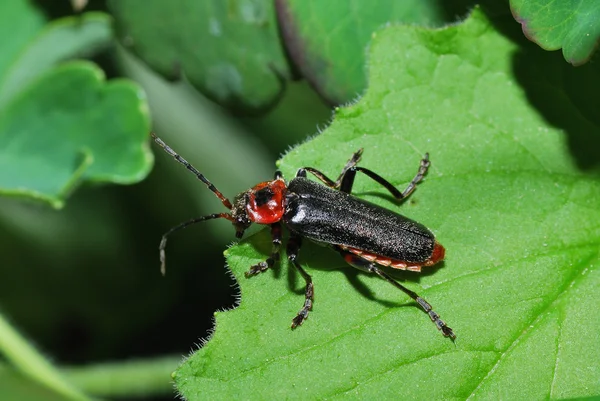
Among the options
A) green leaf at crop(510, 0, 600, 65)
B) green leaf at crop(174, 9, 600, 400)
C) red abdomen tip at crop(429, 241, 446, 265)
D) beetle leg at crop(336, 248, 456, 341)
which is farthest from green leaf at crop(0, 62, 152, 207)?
green leaf at crop(510, 0, 600, 65)

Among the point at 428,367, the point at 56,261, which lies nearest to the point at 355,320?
the point at 428,367

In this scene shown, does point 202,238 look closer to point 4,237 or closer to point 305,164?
point 4,237

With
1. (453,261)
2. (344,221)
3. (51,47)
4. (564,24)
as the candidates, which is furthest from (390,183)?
(51,47)

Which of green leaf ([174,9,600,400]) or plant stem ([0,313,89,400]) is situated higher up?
green leaf ([174,9,600,400])

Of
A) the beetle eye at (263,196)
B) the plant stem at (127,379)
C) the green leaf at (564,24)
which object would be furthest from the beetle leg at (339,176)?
the plant stem at (127,379)

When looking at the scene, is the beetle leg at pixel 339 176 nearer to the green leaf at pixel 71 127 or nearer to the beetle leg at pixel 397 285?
the beetle leg at pixel 397 285

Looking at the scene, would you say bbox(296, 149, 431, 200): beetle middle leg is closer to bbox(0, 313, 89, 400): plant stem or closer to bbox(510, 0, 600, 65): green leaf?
bbox(510, 0, 600, 65): green leaf
